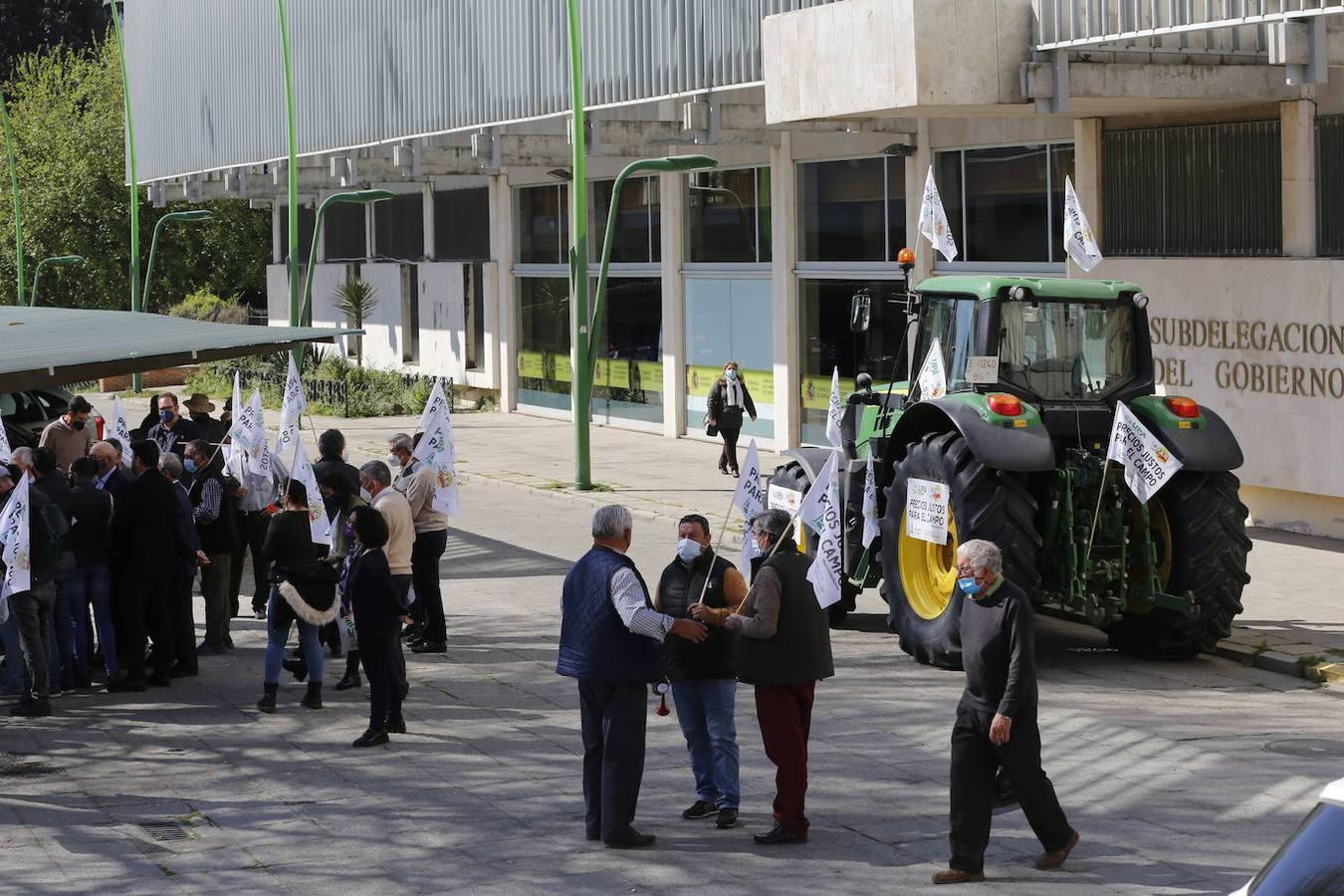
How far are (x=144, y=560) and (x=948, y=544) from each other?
215 inches

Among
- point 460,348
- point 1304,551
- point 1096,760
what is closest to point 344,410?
point 460,348

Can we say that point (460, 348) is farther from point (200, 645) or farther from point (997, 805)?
point (997, 805)

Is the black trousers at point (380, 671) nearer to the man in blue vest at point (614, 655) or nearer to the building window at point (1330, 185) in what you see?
the man in blue vest at point (614, 655)

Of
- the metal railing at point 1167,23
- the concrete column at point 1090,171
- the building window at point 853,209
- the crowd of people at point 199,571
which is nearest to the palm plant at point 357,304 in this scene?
the building window at point 853,209

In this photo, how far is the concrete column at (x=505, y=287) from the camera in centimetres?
3953

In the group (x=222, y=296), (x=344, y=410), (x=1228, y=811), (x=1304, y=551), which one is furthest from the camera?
(x=222, y=296)

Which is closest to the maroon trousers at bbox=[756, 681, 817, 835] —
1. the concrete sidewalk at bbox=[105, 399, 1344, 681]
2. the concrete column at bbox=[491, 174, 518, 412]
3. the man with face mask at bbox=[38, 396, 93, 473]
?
the concrete sidewalk at bbox=[105, 399, 1344, 681]

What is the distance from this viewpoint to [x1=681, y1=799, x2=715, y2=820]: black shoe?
9.60 metres

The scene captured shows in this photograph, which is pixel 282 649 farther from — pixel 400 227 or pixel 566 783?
pixel 400 227

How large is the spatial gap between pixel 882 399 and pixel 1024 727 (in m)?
7.25

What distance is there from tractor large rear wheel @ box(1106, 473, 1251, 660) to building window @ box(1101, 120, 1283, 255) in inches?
287

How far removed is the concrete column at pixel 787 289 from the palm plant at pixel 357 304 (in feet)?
62.1

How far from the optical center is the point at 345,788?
10.5 meters

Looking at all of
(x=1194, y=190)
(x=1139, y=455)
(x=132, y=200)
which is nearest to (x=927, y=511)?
(x=1139, y=455)
